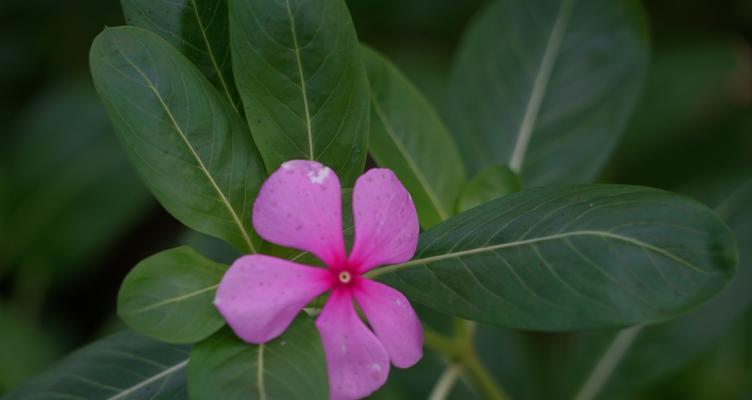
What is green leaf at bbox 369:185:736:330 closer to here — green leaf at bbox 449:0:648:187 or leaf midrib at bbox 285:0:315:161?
leaf midrib at bbox 285:0:315:161

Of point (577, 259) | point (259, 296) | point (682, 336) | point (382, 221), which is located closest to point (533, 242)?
point (577, 259)

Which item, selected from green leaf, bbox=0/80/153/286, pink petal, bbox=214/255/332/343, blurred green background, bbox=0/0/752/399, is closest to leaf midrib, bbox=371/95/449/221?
pink petal, bbox=214/255/332/343

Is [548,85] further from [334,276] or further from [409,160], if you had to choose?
[334,276]

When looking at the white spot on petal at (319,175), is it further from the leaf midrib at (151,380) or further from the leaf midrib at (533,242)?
the leaf midrib at (151,380)

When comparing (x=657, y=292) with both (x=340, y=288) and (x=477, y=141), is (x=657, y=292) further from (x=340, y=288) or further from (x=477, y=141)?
(x=477, y=141)

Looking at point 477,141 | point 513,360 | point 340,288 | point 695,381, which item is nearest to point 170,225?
point 513,360

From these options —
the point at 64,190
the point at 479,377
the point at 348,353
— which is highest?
the point at 348,353

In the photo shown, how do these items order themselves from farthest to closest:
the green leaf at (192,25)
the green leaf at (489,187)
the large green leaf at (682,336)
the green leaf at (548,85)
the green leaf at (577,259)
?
the large green leaf at (682,336), the green leaf at (548,85), the green leaf at (489,187), the green leaf at (192,25), the green leaf at (577,259)

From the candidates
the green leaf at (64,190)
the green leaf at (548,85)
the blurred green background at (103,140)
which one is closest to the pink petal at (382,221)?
the green leaf at (548,85)
